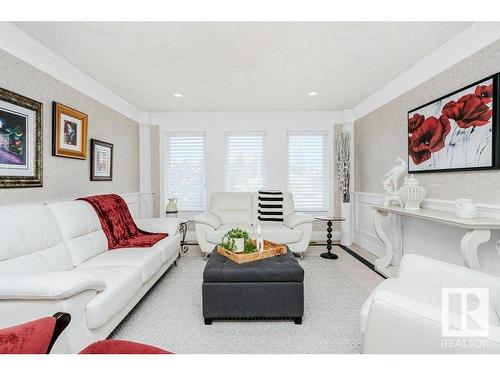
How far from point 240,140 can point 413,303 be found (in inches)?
168

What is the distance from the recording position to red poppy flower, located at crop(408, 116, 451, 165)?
265cm

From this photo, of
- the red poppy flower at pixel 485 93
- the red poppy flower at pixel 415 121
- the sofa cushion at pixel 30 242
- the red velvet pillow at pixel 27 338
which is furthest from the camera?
the red poppy flower at pixel 415 121

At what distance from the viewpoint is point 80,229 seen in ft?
8.11

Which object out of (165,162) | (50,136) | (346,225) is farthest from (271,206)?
(50,136)

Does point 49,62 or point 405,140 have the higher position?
point 49,62

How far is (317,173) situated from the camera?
5074 mm

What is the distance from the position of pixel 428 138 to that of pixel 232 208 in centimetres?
297

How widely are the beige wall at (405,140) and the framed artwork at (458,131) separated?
9 centimetres

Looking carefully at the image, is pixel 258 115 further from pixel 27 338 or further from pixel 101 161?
pixel 27 338

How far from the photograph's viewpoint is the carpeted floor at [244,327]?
185 centimetres

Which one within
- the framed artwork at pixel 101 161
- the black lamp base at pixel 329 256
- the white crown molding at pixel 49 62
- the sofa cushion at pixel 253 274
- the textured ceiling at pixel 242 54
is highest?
the textured ceiling at pixel 242 54

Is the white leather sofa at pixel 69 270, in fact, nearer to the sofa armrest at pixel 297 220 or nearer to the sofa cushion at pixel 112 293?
the sofa cushion at pixel 112 293

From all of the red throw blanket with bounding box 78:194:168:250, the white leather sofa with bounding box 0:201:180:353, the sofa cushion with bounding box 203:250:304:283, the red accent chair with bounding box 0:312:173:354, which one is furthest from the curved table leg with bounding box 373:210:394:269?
the red accent chair with bounding box 0:312:173:354

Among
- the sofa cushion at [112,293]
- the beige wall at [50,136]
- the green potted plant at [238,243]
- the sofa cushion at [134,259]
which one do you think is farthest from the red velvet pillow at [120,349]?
the beige wall at [50,136]
